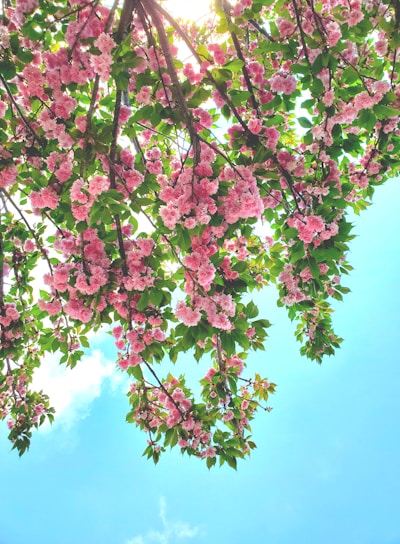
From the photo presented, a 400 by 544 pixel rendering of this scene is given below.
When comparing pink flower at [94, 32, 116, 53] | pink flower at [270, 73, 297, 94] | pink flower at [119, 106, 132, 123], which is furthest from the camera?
pink flower at [270, 73, 297, 94]

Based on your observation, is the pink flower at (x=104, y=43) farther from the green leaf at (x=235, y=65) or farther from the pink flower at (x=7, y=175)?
the pink flower at (x=7, y=175)

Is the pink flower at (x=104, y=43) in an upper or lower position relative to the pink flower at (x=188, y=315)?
upper

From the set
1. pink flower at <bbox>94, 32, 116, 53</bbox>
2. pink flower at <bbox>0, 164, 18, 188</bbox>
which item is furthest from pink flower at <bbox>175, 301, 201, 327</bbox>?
pink flower at <bbox>94, 32, 116, 53</bbox>

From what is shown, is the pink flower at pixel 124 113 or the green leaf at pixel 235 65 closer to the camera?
the green leaf at pixel 235 65

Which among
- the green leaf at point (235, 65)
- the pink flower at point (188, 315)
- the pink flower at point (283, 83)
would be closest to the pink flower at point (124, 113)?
the green leaf at point (235, 65)

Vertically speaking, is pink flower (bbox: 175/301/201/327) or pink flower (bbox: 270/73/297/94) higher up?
pink flower (bbox: 270/73/297/94)

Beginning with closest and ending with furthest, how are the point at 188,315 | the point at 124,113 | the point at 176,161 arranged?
1. the point at 188,315
2. the point at 124,113
3. the point at 176,161

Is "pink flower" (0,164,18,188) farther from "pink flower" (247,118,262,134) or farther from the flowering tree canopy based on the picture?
"pink flower" (247,118,262,134)

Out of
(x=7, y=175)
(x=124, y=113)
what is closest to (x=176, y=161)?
(x=124, y=113)

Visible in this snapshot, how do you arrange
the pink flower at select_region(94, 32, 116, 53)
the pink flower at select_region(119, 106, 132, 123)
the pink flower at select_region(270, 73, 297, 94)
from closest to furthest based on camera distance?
1. the pink flower at select_region(94, 32, 116, 53)
2. the pink flower at select_region(119, 106, 132, 123)
3. the pink flower at select_region(270, 73, 297, 94)

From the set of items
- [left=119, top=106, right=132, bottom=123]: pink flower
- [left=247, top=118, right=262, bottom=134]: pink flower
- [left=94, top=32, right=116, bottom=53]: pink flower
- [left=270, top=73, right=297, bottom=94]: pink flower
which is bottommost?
[left=94, top=32, right=116, bottom=53]: pink flower

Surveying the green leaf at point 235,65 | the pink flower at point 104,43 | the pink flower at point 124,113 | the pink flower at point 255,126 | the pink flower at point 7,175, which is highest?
the pink flower at point 255,126

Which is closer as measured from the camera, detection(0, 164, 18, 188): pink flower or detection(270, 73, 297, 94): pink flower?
detection(0, 164, 18, 188): pink flower

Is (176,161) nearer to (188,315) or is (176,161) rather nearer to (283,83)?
(283,83)
